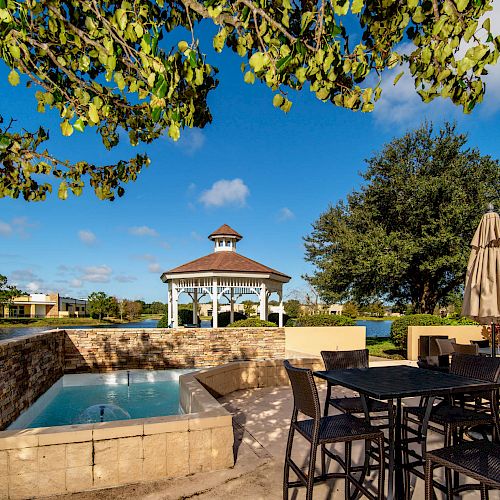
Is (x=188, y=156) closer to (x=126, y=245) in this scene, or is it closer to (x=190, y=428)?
(x=126, y=245)

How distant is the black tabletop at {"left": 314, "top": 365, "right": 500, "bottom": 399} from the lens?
3.18 metres

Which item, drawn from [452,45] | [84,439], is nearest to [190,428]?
[84,439]

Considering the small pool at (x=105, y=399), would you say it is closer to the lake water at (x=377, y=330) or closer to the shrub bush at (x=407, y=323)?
the shrub bush at (x=407, y=323)

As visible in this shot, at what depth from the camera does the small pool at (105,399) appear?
8.66 meters

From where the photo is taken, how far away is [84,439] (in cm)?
382

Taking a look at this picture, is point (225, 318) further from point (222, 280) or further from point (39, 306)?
point (39, 306)

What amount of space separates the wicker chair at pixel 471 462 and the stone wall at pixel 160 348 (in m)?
10.8

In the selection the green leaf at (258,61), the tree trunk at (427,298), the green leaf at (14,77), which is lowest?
the tree trunk at (427,298)

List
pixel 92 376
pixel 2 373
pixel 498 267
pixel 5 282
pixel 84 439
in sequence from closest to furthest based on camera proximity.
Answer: pixel 84 439, pixel 498 267, pixel 2 373, pixel 92 376, pixel 5 282

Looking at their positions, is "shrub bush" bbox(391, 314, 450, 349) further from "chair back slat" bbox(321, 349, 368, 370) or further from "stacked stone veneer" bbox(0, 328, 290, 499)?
"chair back slat" bbox(321, 349, 368, 370)

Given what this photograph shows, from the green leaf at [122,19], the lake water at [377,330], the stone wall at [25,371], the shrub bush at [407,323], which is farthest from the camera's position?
the lake water at [377,330]

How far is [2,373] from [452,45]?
25.3 ft

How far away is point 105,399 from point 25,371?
3.16 meters

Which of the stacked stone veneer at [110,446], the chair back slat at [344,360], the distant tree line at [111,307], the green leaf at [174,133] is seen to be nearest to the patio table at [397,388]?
the chair back slat at [344,360]
